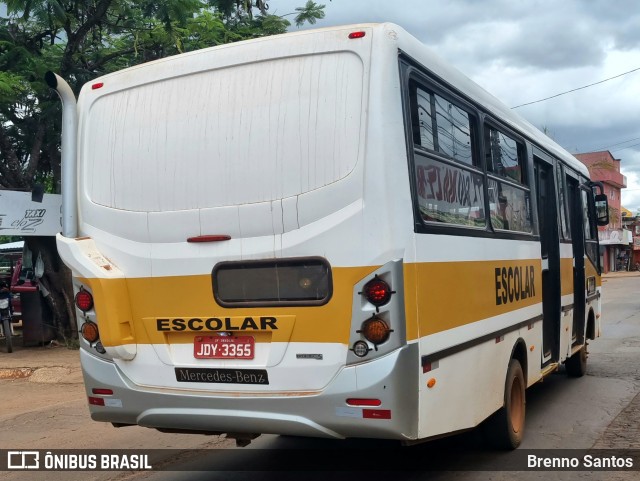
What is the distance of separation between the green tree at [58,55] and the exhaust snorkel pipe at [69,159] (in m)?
6.95

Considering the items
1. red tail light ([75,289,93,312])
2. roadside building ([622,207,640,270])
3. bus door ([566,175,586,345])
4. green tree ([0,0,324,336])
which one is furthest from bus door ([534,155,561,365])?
roadside building ([622,207,640,270])

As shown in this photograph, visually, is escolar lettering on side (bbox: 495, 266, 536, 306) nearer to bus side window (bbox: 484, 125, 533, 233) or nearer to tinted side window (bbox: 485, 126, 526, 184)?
bus side window (bbox: 484, 125, 533, 233)

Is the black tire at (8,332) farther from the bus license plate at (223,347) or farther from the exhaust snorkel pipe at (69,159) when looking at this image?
the bus license plate at (223,347)

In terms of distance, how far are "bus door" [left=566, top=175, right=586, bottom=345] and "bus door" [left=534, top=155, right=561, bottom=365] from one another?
3.48 feet

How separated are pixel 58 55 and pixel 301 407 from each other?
35.8 ft

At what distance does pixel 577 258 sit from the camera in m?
9.13

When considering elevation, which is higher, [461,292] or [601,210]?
[601,210]

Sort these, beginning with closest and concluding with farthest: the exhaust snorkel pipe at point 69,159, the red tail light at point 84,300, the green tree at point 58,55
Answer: the red tail light at point 84,300
the exhaust snorkel pipe at point 69,159
the green tree at point 58,55

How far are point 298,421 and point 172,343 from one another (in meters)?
1.01

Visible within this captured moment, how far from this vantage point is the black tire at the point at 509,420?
5910 millimetres

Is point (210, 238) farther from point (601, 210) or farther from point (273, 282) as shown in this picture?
point (601, 210)

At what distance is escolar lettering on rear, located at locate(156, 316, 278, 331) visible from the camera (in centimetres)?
439

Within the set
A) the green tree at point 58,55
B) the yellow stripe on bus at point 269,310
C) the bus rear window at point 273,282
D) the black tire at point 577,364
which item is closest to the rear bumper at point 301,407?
the yellow stripe on bus at point 269,310

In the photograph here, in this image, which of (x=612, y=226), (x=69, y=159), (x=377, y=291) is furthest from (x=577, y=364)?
(x=612, y=226)
